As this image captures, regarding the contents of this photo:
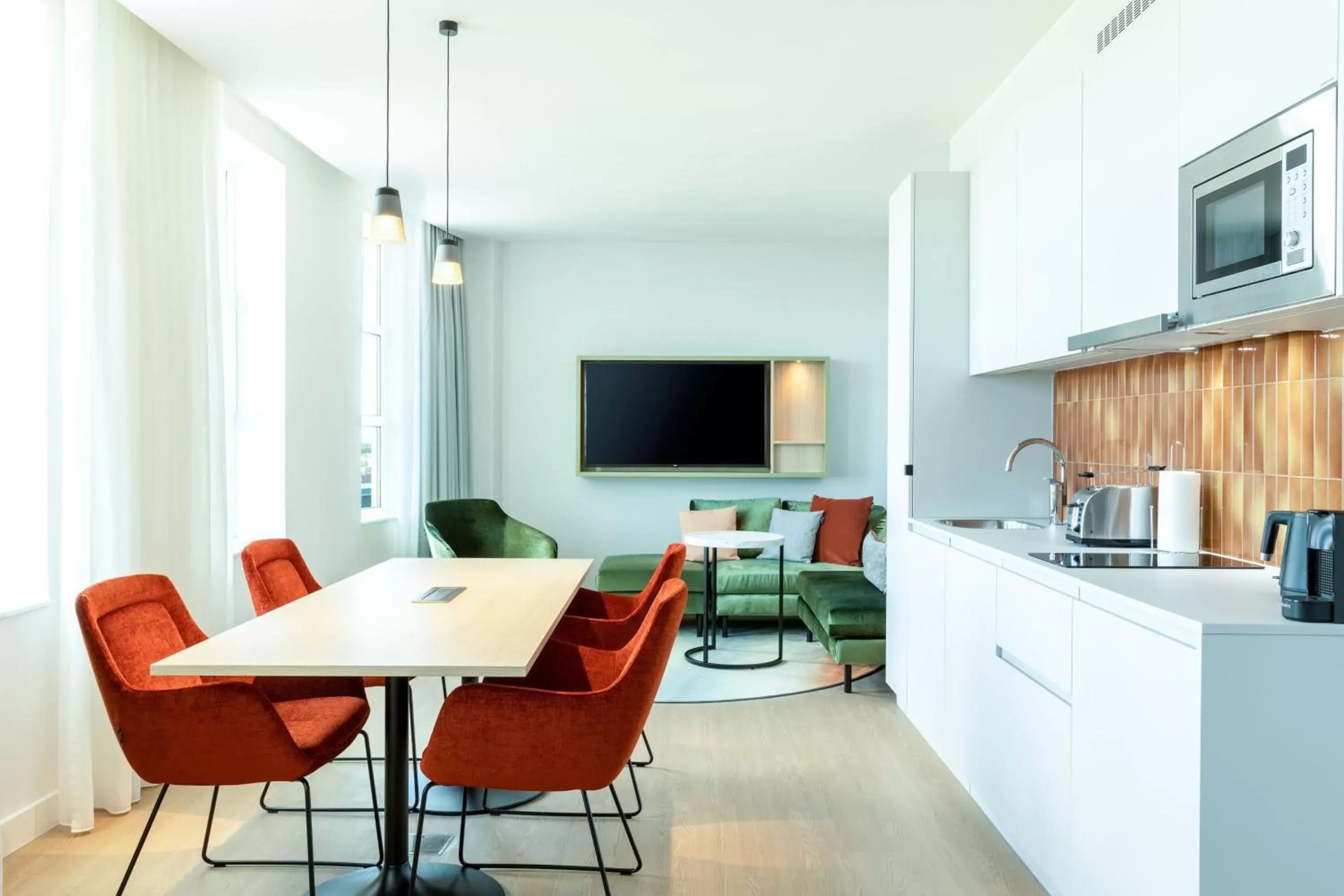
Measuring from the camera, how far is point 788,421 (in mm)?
6938

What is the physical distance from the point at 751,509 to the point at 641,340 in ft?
4.84

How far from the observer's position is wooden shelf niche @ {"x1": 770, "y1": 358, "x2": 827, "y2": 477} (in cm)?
692

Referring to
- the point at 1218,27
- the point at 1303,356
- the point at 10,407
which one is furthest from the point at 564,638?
the point at 1218,27

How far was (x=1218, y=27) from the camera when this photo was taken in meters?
2.21

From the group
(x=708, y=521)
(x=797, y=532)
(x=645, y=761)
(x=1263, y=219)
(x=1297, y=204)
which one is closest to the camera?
(x=1297, y=204)

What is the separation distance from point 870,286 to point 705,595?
290 centimetres

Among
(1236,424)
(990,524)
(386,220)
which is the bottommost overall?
(990,524)

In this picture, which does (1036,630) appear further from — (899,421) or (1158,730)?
(899,421)

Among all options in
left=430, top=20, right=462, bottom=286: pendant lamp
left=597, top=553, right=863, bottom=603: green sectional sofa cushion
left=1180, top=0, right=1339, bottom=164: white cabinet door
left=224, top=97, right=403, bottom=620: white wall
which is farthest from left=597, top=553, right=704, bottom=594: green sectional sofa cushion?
left=1180, top=0, right=1339, bottom=164: white cabinet door

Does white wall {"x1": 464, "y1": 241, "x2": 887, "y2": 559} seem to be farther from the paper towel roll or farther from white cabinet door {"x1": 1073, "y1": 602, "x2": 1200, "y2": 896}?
white cabinet door {"x1": 1073, "y1": 602, "x2": 1200, "y2": 896}

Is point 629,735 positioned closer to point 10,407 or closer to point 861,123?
point 10,407

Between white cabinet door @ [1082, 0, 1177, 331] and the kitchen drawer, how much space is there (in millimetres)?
794

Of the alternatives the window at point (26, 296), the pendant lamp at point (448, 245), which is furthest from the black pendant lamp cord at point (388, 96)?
the window at point (26, 296)

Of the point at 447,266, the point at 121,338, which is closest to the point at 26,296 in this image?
the point at 121,338
